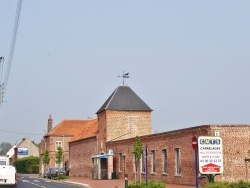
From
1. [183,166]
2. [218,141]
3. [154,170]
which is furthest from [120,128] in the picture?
[218,141]

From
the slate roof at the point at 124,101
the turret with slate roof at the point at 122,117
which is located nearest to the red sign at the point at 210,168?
the turret with slate roof at the point at 122,117

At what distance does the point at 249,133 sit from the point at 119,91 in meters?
28.5

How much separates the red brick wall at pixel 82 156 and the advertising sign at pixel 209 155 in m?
43.8

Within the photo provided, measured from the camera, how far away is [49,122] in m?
99.1

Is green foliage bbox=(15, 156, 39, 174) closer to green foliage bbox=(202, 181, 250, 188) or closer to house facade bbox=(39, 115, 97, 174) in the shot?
house facade bbox=(39, 115, 97, 174)

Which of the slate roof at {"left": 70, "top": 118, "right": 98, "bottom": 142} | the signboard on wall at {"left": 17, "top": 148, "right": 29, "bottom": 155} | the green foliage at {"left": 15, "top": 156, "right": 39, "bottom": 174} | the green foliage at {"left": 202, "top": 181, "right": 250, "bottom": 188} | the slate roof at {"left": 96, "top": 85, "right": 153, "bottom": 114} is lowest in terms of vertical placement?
the green foliage at {"left": 15, "top": 156, "right": 39, "bottom": 174}

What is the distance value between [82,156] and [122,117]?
1195 cm

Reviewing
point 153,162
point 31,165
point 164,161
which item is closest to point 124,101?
point 153,162

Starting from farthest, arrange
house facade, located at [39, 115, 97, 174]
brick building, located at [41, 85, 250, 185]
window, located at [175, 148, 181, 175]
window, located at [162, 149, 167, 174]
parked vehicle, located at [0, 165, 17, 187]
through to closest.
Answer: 1. house facade, located at [39, 115, 97, 174]
2. window, located at [162, 149, 167, 174]
3. window, located at [175, 148, 181, 175]
4. brick building, located at [41, 85, 250, 185]
5. parked vehicle, located at [0, 165, 17, 187]

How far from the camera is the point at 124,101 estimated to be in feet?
201

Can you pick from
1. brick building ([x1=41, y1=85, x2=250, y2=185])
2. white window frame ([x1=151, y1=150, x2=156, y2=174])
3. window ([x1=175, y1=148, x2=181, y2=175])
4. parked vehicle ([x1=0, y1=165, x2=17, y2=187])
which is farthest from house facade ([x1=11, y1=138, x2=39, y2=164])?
parked vehicle ([x1=0, y1=165, x2=17, y2=187])

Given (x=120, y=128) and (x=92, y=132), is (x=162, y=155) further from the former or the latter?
(x=92, y=132)

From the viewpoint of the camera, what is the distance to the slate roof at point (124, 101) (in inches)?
2382

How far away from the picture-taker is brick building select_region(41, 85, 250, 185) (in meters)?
35.2
